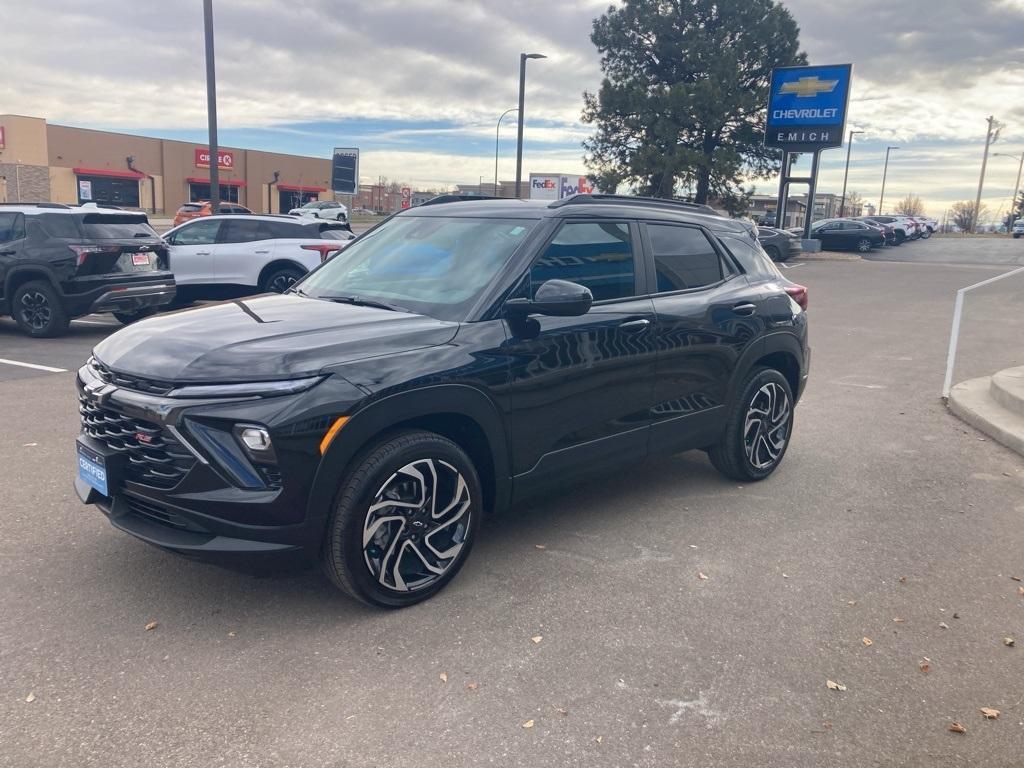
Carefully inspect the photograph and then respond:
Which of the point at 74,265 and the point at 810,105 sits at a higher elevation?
the point at 810,105

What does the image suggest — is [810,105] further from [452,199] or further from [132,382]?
[132,382]

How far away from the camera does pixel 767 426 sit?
5609 millimetres

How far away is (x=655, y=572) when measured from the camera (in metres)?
4.17

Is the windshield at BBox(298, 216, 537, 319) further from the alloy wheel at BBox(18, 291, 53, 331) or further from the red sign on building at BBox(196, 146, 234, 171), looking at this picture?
the red sign on building at BBox(196, 146, 234, 171)

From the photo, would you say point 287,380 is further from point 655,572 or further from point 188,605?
point 655,572

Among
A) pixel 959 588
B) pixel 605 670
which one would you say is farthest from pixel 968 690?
pixel 605 670

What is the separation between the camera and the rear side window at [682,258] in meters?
4.84

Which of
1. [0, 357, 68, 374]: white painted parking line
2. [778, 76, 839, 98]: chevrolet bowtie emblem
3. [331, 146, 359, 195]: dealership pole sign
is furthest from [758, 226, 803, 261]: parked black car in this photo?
[0, 357, 68, 374]: white painted parking line

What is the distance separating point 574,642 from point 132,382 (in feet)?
6.94

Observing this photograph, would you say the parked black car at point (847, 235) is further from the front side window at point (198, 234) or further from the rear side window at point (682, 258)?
the rear side window at point (682, 258)

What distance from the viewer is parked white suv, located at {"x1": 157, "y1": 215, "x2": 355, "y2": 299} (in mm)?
13039

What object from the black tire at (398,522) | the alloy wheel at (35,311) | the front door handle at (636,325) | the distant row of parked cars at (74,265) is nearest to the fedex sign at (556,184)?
the distant row of parked cars at (74,265)

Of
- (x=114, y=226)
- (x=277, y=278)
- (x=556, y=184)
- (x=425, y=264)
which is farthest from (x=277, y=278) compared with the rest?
(x=556, y=184)

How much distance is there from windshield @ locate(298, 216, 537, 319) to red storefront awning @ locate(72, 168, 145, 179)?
55.8 meters
